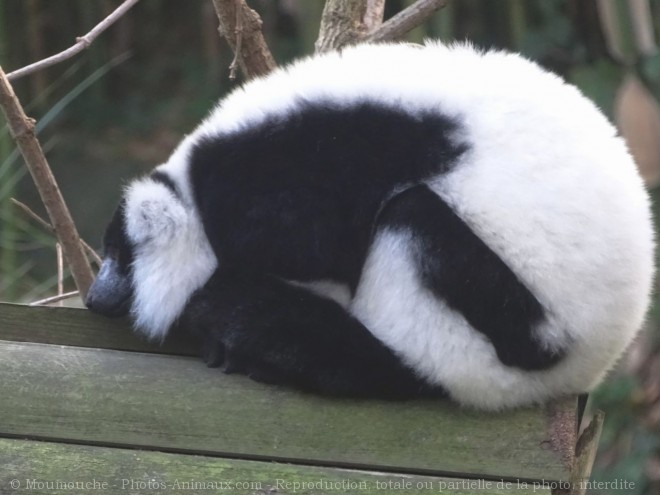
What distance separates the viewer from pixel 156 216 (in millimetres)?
2262

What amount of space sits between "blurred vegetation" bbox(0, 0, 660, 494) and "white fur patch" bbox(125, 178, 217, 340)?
206cm

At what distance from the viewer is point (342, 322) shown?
214 cm

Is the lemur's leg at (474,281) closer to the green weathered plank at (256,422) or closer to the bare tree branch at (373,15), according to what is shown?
the green weathered plank at (256,422)

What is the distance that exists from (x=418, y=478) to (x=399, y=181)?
643 mm

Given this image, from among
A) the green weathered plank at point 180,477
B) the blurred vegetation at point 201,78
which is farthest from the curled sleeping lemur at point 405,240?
the blurred vegetation at point 201,78

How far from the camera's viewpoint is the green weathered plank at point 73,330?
2252 mm

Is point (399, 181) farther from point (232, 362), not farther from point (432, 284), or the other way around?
point (232, 362)

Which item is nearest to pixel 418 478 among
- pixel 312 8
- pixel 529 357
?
pixel 529 357

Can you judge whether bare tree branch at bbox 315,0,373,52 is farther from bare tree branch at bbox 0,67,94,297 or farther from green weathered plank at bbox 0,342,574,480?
green weathered plank at bbox 0,342,574,480

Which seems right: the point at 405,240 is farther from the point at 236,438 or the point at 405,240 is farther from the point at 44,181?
the point at 44,181

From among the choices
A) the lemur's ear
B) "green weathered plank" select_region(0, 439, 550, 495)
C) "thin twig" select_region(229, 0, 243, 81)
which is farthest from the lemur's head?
"thin twig" select_region(229, 0, 243, 81)

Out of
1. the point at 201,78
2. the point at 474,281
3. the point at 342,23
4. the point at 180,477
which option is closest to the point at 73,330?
the point at 180,477

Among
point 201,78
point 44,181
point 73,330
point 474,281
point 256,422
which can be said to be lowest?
point 201,78

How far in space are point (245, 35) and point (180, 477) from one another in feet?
4.71
